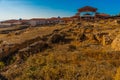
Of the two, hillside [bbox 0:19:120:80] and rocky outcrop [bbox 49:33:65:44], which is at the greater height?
rocky outcrop [bbox 49:33:65:44]

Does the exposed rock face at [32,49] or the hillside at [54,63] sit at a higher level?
the exposed rock face at [32,49]

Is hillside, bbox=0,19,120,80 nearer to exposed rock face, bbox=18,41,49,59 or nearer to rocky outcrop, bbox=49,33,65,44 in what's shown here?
exposed rock face, bbox=18,41,49,59

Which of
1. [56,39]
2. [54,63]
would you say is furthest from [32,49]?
[56,39]

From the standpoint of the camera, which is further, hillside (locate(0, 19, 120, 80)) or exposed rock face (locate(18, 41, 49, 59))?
exposed rock face (locate(18, 41, 49, 59))

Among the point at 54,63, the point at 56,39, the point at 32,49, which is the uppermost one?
the point at 56,39

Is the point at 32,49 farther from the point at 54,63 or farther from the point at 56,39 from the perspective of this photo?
the point at 56,39

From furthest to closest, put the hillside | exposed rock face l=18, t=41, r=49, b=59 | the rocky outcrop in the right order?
the rocky outcrop
exposed rock face l=18, t=41, r=49, b=59
the hillside

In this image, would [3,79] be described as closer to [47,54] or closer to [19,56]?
[19,56]

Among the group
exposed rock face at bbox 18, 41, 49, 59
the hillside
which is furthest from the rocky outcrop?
exposed rock face at bbox 18, 41, 49, 59

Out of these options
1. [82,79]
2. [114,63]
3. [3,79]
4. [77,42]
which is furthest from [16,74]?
[77,42]

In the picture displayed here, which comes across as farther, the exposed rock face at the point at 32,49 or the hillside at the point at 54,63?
the exposed rock face at the point at 32,49

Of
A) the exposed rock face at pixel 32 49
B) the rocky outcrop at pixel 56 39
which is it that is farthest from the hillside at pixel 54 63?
the rocky outcrop at pixel 56 39

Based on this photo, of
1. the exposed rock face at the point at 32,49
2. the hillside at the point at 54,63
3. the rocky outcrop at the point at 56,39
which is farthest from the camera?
the rocky outcrop at the point at 56,39

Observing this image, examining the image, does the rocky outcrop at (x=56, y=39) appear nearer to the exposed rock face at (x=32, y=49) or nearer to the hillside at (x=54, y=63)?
the hillside at (x=54, y=63)
